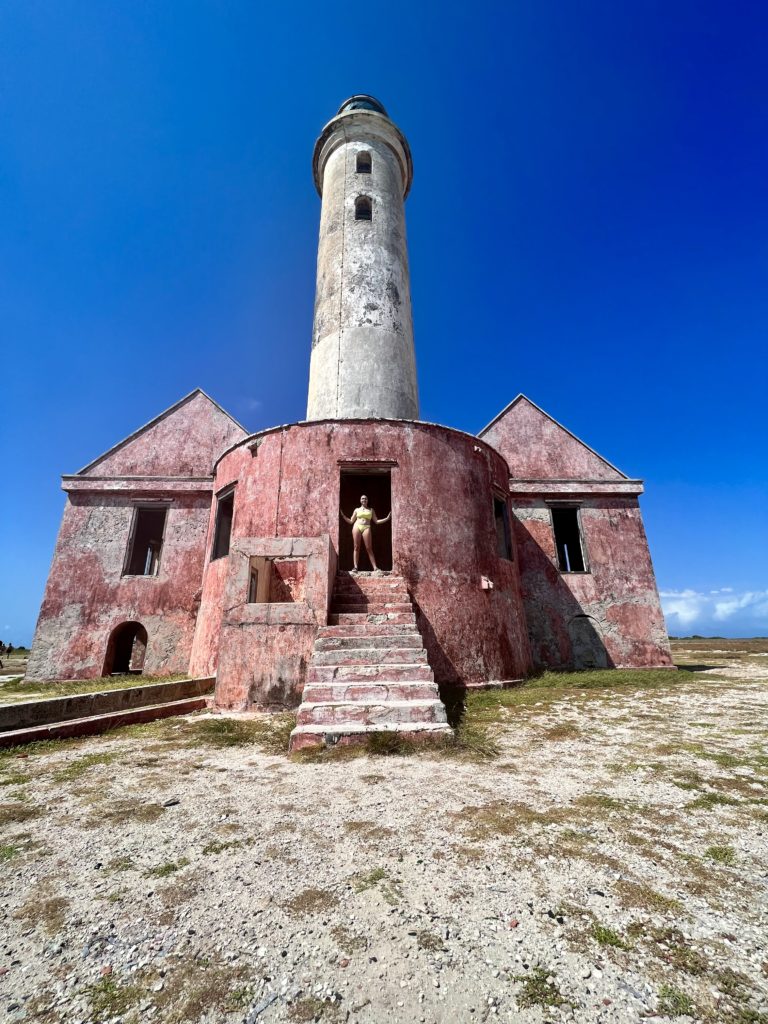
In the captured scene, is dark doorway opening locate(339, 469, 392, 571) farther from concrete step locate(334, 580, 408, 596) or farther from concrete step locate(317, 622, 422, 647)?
concrete step locate(317, 622, 422, 647)

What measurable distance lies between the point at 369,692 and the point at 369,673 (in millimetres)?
329

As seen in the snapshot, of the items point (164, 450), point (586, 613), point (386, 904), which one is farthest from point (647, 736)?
point (164, 450)

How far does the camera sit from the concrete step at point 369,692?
Result: 17.5 ft

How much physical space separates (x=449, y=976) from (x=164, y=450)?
49.8 feet

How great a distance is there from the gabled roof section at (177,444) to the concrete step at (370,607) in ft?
27.7

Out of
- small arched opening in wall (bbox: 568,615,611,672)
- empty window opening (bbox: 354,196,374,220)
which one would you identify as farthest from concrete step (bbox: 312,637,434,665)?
empty window opening (bbox: 354,196,374,220)

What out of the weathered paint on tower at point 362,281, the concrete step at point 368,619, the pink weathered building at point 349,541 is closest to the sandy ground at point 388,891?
the pink weathered building at point 349,541

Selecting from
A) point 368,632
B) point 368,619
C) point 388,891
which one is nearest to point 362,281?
point 368,619

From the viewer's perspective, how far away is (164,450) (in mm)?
14562

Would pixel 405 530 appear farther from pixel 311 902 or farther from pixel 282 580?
pixel 311 902

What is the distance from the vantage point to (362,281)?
42.5 ft

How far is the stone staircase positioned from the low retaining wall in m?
2.90

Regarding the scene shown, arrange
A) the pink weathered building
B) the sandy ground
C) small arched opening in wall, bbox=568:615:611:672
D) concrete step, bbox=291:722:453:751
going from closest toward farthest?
the sandy ground → concrete step, bbox=291:722:453:751 → the pink weathered building → small arched opening in wall, bbox=568:615:611:672

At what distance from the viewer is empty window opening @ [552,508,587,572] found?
14055 millimetres
